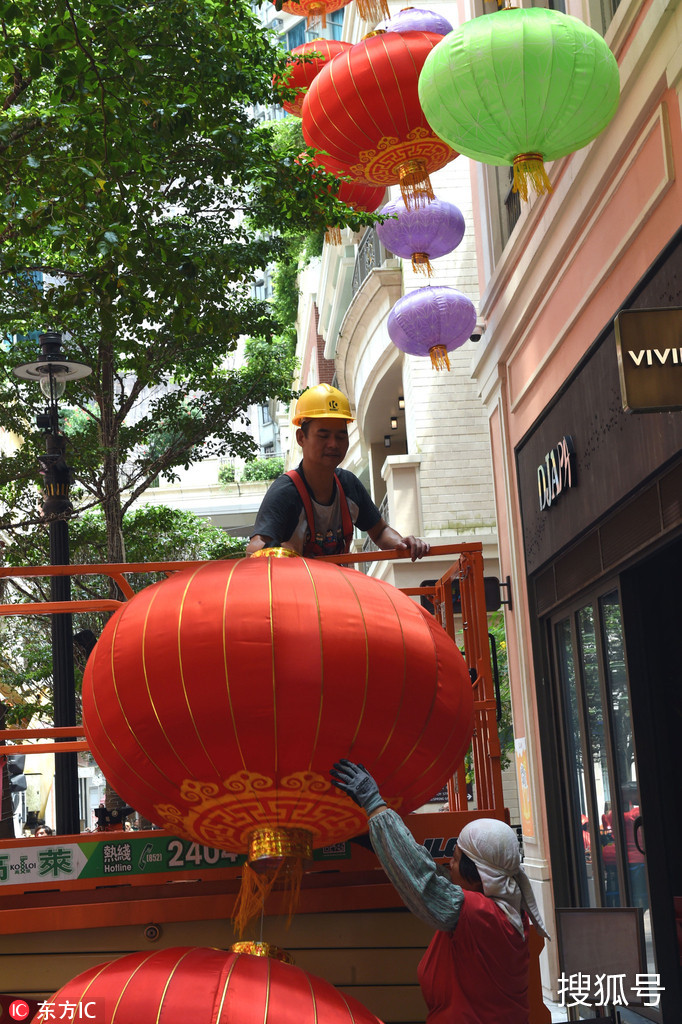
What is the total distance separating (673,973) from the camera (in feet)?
26.5

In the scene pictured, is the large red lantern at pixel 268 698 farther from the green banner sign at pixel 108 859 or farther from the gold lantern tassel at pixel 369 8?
the gold lantern tassel at pixel 369 8

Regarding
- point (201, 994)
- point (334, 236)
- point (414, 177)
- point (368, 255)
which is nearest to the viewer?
point (201, 994)

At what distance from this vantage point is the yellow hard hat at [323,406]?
16.7 ft

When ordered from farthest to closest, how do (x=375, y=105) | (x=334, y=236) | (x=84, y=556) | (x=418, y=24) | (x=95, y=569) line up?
(x=84, y=556) < (x=334, y=236) < (x=418, y=24) < (x=375, y=105) < (x=95, y=569)

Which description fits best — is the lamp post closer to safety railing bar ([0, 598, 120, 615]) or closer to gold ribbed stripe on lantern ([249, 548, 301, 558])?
safety railing bar ([0, 598, 120, 615])

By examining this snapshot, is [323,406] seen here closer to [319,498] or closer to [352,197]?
[319,498]

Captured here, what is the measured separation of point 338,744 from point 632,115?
5.58 meters

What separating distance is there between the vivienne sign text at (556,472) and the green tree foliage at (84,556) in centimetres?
768

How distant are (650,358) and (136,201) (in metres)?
5.27

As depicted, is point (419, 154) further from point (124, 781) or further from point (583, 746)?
point (124, 781)

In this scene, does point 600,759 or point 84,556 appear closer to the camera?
point 600,759

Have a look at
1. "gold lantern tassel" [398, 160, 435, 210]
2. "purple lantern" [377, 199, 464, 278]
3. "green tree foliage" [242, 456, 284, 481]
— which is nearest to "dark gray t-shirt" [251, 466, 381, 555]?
"gold lantern tassel" [398, 160, 435, 210]

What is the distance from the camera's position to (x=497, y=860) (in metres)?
4.17

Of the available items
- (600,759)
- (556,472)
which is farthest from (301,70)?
(600,759)
